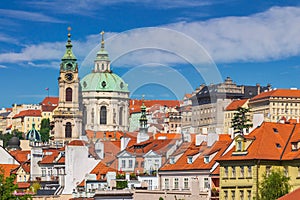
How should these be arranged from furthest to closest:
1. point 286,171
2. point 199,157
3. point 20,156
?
point 20,156, point 199,157, point 286,171

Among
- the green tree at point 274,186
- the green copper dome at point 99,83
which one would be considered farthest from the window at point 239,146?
the green copper dome at point 99,83

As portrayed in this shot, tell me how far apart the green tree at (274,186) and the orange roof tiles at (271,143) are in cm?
208

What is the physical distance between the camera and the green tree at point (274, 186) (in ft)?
230

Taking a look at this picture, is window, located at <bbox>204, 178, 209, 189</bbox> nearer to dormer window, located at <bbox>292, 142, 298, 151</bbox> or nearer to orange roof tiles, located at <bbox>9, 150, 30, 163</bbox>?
dormer window, located at <bbox>292, 142, 298, 151</bbox>

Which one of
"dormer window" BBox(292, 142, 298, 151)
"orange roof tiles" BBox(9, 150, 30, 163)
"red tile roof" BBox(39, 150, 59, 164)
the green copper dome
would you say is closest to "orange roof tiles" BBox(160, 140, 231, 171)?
"dormer window" BBox(292, 142, 298, 151)

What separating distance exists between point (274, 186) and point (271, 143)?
5100 mm

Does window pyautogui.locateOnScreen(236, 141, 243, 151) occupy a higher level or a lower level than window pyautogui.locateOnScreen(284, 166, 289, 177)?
higher

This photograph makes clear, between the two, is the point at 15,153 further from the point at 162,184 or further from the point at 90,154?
the point at 162,184

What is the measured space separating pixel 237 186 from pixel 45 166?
46.6 meters

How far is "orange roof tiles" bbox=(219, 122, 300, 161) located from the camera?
73688 mm

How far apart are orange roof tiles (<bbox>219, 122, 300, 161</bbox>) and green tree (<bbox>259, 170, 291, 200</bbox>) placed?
2.08m

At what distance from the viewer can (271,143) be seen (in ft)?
246

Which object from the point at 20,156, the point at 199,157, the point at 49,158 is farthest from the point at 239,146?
the point at 20,156

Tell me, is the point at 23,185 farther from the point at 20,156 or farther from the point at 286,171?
the point at 286,171
